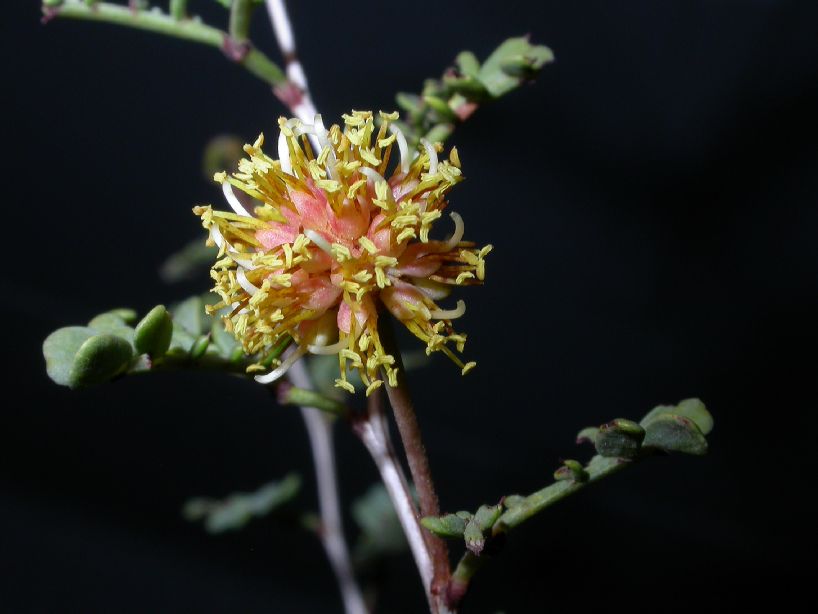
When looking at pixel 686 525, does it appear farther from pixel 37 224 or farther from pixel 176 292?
pixel 37 224

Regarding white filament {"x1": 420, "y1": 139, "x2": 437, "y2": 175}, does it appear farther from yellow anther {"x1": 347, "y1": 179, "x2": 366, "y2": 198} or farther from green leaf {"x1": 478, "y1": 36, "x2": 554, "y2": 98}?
green leaf {"x1": 478, "y1": 36, "x2": 554, "y2": 98}

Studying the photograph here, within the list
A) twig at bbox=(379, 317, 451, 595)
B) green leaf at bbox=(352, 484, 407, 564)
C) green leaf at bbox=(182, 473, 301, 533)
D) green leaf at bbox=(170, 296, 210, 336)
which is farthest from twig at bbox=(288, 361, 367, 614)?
twig at bbox=(379, 317, 451, 595)

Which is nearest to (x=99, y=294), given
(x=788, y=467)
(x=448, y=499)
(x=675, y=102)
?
(x=448, y=499)

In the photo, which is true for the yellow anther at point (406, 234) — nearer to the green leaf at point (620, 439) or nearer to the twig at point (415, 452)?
the twig at point (415, 452)

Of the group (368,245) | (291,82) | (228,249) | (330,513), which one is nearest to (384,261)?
(368,245)

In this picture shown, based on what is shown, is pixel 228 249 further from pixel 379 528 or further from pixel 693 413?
pixel 379 528

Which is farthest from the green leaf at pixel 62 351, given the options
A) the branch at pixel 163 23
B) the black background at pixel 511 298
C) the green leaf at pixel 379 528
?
the black background at pixel 511 298
